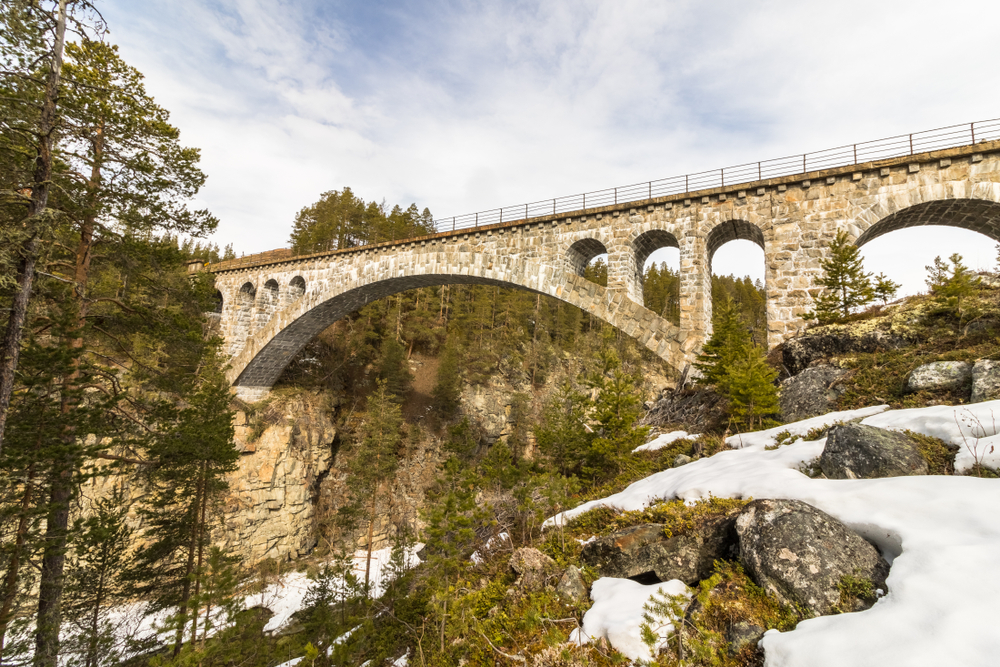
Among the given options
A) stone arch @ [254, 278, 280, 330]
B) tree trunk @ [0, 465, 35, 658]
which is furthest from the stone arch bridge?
tree trunk @ [0, 465, 35, 658]

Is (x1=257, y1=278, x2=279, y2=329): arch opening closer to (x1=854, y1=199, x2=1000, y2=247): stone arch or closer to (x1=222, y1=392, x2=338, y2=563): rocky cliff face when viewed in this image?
(x1=222, y1=392, x2=338, y2=563): rocky cliff face

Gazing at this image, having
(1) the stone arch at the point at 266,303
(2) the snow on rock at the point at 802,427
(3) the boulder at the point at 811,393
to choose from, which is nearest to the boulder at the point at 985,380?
(2) the snow on rock at the point at 802,427

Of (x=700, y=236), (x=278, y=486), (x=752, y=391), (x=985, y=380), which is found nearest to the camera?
(x=985, y=380)

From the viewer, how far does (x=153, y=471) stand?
9461 millimetres

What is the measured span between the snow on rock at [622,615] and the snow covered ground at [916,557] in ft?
0.06

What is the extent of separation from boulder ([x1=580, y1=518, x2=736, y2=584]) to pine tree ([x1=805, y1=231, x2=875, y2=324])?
9.34 m

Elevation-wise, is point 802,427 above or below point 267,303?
below

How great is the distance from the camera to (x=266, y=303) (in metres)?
24.4

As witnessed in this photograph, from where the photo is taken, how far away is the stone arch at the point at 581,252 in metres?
15.5

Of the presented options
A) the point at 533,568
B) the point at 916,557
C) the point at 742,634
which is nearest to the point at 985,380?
the point at 916,557

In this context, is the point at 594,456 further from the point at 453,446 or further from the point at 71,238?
the point at 71,238

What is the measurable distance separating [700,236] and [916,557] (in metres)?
12.3

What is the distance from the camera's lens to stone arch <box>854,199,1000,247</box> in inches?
430

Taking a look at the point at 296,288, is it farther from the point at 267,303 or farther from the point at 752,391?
the point at 752,391
